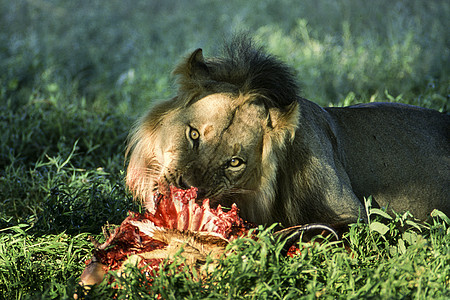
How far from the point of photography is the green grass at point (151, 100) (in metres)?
2.71

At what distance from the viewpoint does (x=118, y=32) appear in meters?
9.48

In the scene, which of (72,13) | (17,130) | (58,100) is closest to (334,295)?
Result: (17,130)

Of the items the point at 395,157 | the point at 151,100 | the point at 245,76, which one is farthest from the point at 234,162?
the point at 151,100

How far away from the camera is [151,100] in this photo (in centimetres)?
648

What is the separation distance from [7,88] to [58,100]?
2.28 ft

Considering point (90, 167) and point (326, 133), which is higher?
point (326, 133)

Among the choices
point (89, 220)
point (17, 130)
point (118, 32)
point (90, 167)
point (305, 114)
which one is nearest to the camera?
point (305, 114)

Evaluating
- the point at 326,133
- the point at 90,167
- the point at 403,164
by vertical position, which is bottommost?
the point at 90,167

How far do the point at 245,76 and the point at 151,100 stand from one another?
328 centimetres

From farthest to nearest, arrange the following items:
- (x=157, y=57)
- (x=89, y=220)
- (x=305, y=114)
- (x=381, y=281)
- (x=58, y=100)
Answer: (x=157, y=57)
(x=58, y=100)
(x=89, y=220)
(x=305, y=114)
(x=381, y=281)

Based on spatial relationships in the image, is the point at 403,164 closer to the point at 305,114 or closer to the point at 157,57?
the point at 305,114

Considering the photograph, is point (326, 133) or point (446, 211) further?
point (446, 211)

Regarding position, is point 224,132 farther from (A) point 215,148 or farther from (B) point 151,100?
(B) point 151,100

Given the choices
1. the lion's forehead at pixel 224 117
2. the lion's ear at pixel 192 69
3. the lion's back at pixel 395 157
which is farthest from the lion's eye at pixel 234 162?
the lion's back at pixel 395 157
